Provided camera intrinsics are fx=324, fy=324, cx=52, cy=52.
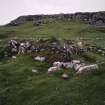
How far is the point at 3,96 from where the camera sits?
41.0 m

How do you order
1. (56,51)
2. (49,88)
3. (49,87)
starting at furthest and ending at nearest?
(56,51), (49,87), (49,88)

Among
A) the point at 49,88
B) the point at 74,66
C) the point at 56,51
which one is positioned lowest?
the point at 56,51

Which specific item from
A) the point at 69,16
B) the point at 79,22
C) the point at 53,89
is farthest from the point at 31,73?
the point at 69,16

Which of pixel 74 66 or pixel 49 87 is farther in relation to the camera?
pixel 74 66

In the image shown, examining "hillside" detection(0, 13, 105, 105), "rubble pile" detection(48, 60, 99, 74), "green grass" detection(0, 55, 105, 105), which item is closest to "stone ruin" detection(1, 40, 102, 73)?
"rubble pile" detection(48, 60, 99, 74)

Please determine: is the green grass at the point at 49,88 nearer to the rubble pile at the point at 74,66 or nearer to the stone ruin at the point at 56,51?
the rubble pile at the point at 74,66

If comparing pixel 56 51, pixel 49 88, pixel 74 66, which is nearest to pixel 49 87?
pixel 49 88

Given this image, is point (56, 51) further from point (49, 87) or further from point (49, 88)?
point (49, 88)

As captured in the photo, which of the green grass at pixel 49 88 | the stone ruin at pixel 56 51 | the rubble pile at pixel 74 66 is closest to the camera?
the green grass at pixel 49 88

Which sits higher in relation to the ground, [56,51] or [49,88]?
[49,88]

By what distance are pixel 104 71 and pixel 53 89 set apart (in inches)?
334

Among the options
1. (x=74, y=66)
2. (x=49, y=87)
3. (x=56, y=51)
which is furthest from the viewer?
(x=56, y=51)

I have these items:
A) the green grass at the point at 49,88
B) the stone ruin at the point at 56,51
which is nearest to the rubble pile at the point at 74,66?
the stone ruin at the point at 56,51

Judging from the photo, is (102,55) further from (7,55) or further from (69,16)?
(69,16)
